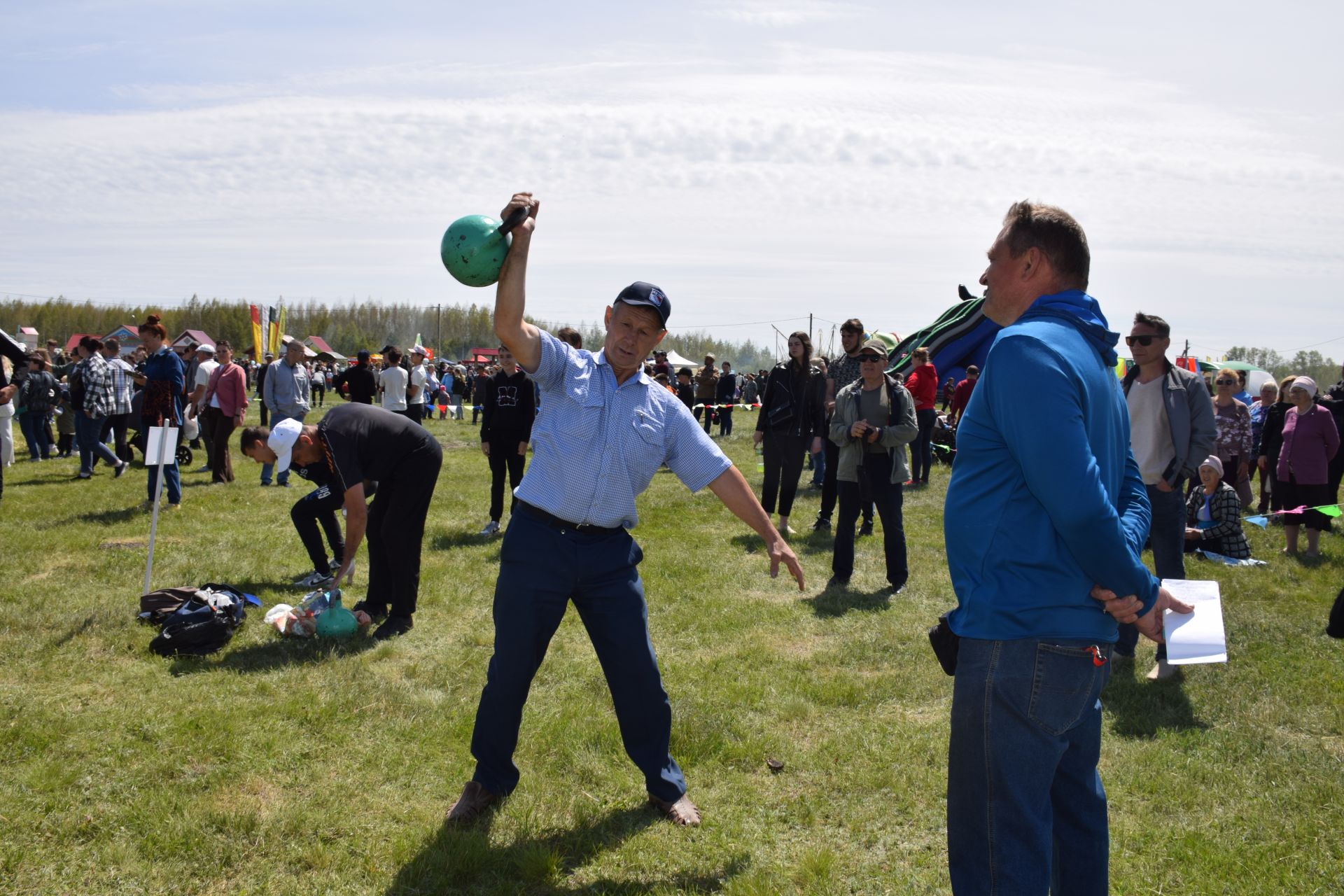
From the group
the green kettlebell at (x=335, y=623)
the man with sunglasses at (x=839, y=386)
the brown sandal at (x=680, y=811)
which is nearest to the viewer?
the brown sandal at (x=680, y=811)

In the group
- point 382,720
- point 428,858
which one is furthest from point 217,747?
point 428,858

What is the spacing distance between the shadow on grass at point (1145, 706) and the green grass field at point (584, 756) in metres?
0.02

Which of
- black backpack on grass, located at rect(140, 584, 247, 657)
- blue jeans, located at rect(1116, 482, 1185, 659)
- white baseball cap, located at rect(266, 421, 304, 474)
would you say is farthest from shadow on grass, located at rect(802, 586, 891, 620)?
black backpack on grass, located at rect(140, 584, 247, 657)

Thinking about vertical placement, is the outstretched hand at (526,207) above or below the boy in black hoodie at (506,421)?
above

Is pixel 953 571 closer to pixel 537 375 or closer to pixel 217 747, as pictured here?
pixel 537 375

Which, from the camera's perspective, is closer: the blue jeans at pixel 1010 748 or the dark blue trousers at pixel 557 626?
the blue jeans at pixel 1010 748

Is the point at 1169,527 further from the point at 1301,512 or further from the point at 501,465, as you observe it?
the point at 501,465

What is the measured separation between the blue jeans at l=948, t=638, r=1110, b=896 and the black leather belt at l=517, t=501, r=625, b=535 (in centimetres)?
164

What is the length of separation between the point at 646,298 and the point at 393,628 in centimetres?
399

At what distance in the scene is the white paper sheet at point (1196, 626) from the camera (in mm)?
2842

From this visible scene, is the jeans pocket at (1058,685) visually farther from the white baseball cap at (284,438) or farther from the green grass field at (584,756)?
the white baseball cap at (284,438)

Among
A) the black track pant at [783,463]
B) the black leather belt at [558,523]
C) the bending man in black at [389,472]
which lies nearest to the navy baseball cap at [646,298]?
the black leather belt at [558,523]

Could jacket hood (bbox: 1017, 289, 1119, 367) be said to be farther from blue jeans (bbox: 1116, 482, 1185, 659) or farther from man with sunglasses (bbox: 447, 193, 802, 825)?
blue jeans (bbox: 1116, 482, 1185, 659)

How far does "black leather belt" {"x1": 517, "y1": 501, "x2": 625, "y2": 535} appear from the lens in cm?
363
